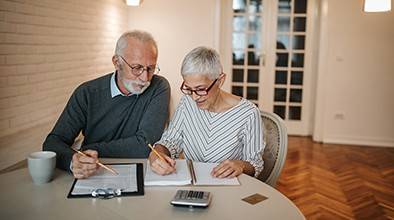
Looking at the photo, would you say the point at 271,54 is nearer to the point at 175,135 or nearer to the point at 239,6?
the point at 239,6

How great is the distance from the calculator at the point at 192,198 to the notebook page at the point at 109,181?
17 centimetres

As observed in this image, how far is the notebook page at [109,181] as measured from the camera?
1347mm

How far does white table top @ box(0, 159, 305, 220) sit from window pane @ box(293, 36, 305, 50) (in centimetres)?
442

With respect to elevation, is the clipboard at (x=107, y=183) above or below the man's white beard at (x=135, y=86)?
below

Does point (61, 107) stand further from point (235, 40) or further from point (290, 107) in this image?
point (290, 107)

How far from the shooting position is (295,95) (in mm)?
5656

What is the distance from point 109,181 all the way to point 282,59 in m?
4.54

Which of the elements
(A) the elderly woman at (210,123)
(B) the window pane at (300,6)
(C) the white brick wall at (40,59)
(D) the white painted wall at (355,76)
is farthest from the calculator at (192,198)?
(B) the window pane at (300,6)

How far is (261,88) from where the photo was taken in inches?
224

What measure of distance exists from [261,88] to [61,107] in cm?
306

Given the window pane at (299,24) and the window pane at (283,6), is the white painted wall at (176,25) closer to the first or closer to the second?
the window pane at (283,6)

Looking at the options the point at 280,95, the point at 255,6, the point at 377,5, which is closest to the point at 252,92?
the point at 280,95

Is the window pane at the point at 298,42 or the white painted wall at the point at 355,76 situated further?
the window pane at the point at 298,42

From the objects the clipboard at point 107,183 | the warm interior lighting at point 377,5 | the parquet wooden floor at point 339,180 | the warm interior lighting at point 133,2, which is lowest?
the parquet wooden floor at point 339,180
